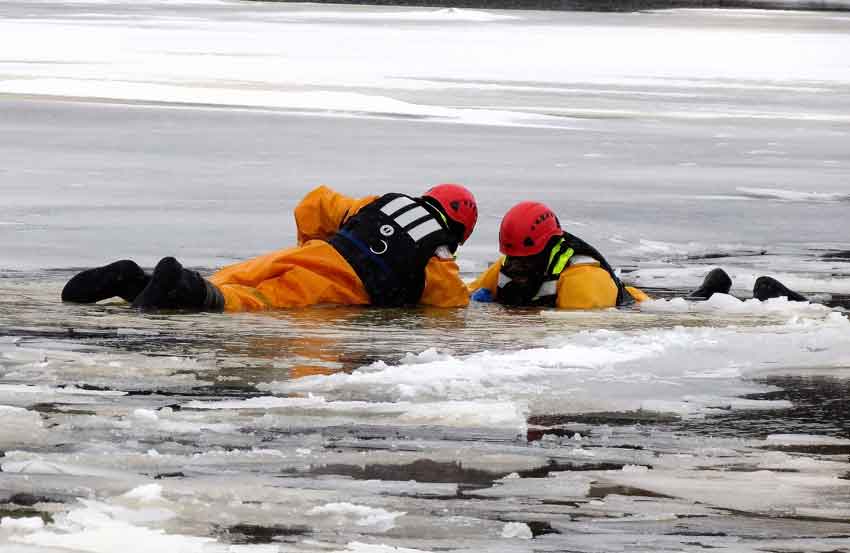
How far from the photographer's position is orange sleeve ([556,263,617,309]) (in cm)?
868

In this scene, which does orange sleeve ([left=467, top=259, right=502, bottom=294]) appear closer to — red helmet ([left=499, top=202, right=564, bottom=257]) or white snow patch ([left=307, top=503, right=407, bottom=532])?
red helmet ([left=499, top=202, right=564, bottom=257])

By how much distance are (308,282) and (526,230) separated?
→ 120 cm

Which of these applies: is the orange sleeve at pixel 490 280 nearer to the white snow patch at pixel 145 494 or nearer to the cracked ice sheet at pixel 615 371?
the cracked ice sheet at pixel 615 371

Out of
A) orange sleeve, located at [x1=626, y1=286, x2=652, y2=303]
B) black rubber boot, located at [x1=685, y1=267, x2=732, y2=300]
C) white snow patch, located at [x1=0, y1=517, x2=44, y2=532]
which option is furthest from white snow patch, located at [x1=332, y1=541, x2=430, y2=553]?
black rubber boot, located at [x1=685, y1=267, x2=732, y2=300]

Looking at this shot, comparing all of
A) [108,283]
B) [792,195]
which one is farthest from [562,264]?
[792,195]

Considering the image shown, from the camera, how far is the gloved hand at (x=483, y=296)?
9.06 m

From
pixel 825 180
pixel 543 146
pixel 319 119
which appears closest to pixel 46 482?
pixel 825 180

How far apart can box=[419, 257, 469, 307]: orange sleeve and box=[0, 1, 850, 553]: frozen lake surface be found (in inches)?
5.3

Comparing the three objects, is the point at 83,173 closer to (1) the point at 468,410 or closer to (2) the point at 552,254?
(2) the point at 552,254

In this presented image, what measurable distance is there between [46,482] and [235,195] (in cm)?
894

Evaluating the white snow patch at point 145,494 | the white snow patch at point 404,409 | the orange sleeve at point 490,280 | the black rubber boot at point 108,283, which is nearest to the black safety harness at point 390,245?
the orange sleeve at point 490,280

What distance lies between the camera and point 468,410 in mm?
5867

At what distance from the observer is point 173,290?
772 cm

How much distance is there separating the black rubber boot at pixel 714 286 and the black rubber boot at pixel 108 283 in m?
3.21
